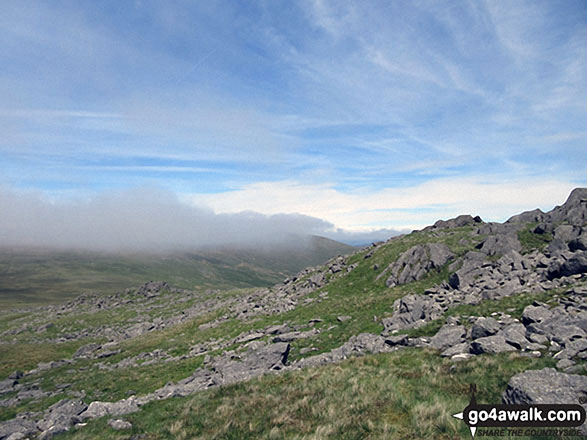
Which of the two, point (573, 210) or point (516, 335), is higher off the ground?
point (573, 210)

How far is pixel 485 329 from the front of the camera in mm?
18359

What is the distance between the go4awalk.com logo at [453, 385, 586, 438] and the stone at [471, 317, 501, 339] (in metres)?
8.57

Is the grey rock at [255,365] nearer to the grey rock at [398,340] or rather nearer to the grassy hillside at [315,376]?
the grassy hillside at [315,376]

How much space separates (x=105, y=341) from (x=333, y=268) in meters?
50.1

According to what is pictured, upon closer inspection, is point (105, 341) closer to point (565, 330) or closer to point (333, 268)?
point (333, 268)

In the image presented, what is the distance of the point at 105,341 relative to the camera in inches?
2384

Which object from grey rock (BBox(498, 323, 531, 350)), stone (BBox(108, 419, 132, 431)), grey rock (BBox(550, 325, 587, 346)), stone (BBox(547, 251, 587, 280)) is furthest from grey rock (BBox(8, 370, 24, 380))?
stone (BBox(547, 251, 587, 280))

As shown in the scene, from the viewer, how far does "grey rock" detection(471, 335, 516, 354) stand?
52.0 ft

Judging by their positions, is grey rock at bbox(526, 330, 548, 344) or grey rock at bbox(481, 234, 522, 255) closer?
grey rock at bbox(526, 330, 548, 344)

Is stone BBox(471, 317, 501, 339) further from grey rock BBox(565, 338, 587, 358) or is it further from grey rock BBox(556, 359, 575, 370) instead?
grey rock BBox(556, 359, 575, 370)

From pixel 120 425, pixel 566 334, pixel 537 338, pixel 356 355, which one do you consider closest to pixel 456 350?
pixel 537 338

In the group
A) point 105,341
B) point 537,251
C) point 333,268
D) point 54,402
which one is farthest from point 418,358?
point 105,341

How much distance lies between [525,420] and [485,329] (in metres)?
9.73

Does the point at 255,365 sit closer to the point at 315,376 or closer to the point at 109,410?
the point at 315,376
